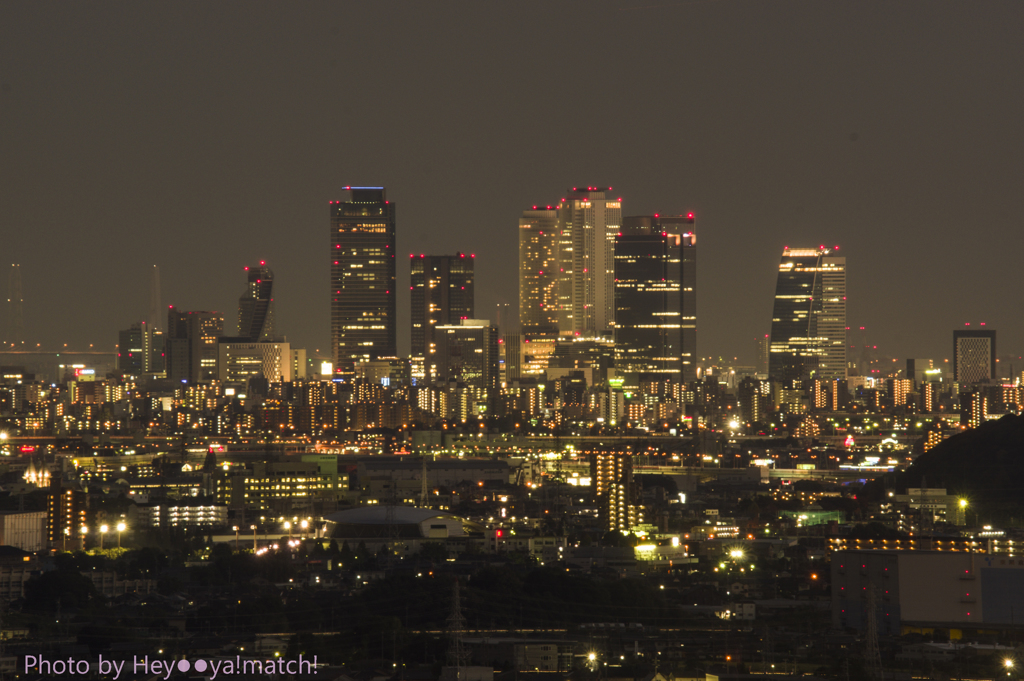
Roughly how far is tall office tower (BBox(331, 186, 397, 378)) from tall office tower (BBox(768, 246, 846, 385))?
29.3m

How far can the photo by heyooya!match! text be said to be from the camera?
20688mm

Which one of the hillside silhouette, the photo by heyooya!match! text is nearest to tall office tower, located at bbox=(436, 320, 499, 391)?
the hillside silhouette

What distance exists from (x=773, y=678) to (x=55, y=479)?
119 feet

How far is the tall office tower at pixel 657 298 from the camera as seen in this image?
418ft

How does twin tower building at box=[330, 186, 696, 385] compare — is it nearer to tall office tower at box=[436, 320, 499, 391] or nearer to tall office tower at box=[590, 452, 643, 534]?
tall office tower at box=[436, 320, 499, 391]

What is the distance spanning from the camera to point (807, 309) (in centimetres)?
13312

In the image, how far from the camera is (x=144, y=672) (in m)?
21.3

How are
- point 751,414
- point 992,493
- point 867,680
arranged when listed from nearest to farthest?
point 867,680 → point 992,493 → point 751,414

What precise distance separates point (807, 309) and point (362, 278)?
33495mm

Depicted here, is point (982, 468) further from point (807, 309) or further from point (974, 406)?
point (807, 309)

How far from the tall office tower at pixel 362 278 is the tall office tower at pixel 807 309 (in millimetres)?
29320

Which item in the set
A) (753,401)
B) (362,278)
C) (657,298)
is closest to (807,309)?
(657,298)

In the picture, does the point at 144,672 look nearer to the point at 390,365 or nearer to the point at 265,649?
the point at 265,649

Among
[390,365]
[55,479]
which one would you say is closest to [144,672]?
[55,479]
